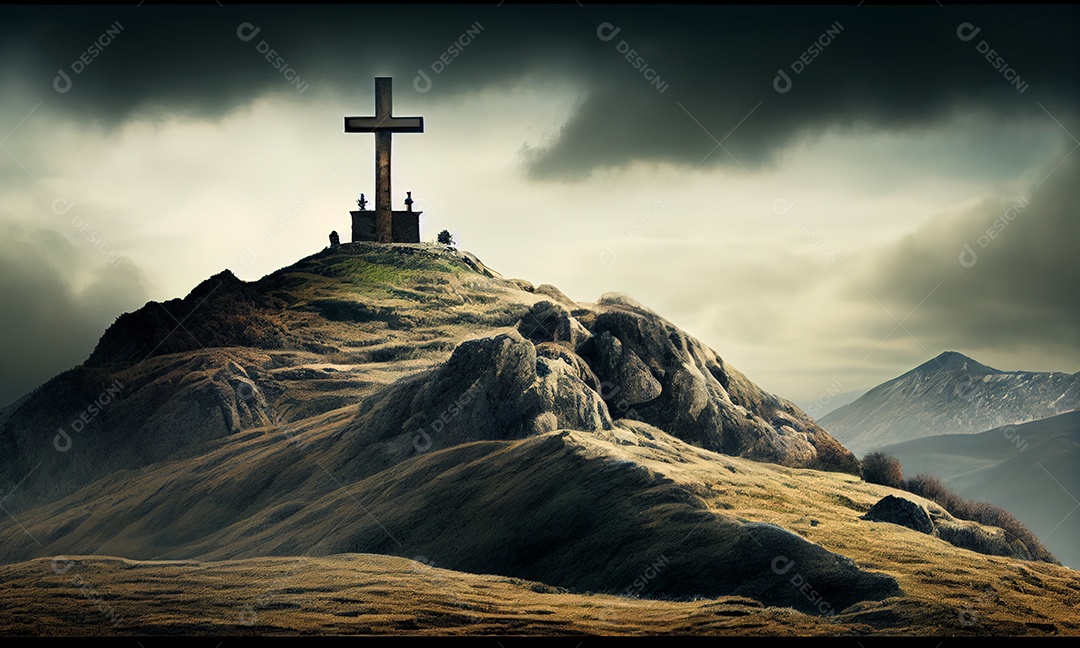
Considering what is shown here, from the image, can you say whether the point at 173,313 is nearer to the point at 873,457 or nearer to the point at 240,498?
the point at 240,498

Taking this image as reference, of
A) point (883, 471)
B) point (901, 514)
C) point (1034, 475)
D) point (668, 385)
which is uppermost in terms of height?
point (1034, 475)

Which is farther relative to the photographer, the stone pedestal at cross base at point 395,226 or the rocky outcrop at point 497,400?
the stone pedestal at cross base at point 395,226

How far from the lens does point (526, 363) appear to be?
60.3m

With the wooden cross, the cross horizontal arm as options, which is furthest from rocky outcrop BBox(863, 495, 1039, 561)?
the wooden cross

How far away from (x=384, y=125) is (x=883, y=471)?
40745 mm

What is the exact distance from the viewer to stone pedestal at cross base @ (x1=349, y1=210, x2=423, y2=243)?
95125mm

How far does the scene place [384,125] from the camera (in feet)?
279

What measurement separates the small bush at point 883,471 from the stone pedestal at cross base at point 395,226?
40123mm

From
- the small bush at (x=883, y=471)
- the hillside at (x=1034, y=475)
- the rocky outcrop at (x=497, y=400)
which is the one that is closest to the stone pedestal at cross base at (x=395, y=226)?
the rocky outcrop at (x=497, y=400)

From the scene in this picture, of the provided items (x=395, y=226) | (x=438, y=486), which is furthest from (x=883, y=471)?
(x=395, y=226)

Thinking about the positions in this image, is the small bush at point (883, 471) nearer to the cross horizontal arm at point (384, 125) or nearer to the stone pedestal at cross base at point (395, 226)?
the cross horizontal arm at point (384, 125)

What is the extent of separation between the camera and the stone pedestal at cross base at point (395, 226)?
95125mm

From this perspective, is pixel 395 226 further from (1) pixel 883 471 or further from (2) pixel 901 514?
(2) pixel 901 514
